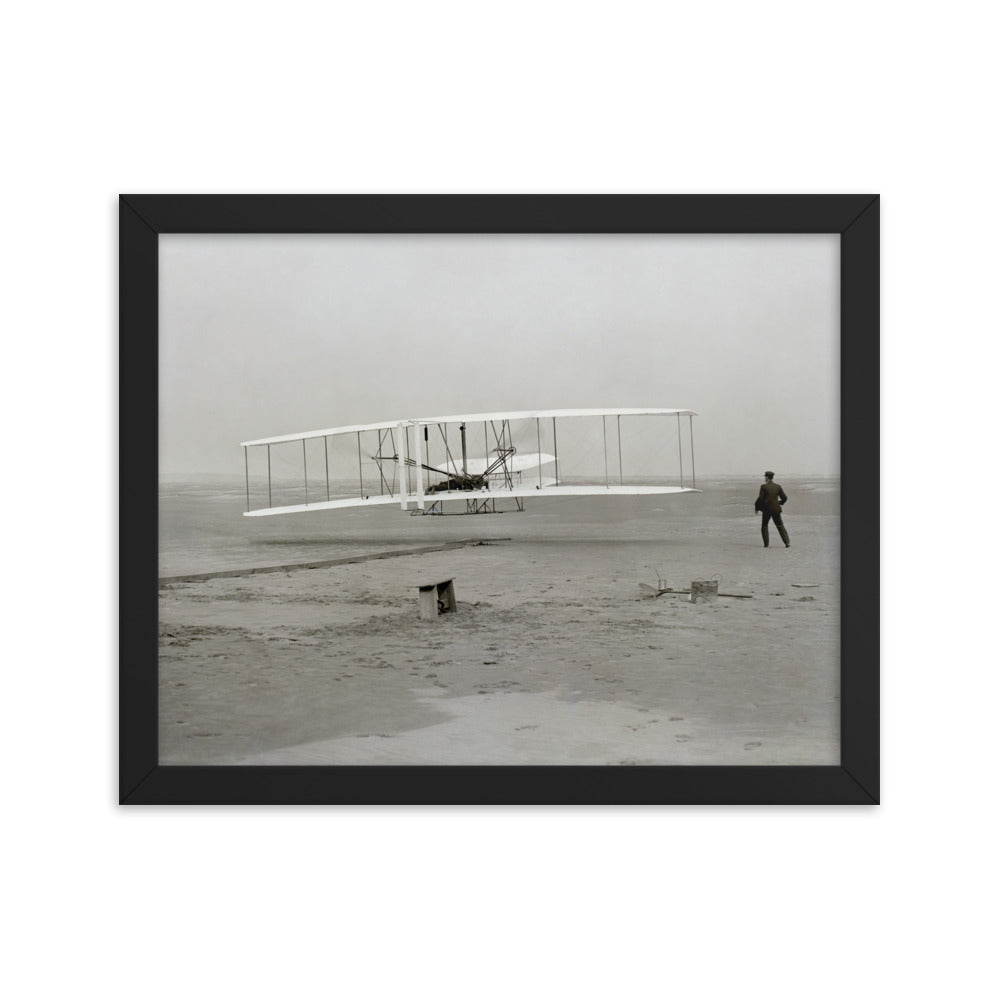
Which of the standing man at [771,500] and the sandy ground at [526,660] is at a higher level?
the standing man at [771,500]

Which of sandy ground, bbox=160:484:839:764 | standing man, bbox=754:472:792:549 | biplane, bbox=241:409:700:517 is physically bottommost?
sandy ground, bbox=160:484:839:764

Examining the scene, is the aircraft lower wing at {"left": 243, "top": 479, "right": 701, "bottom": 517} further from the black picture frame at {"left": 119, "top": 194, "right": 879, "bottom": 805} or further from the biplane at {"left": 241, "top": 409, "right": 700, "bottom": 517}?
the black picture frame at {"left": 119, "top": 194, "right": 879, "bottom": 805}

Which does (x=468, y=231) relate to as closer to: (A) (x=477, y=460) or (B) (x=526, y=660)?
(A) (x=477, y=460)

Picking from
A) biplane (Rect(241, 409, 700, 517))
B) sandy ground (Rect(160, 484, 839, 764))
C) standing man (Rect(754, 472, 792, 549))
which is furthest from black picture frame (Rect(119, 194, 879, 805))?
biplane (Rect(241, 409, 700, 517))

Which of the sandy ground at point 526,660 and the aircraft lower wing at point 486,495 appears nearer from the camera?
the sandy ground at point 526,660

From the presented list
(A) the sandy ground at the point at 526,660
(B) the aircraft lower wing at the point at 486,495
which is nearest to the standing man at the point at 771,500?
(A) the sandy ground at the point at 526,660

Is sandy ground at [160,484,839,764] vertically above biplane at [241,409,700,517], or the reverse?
biplane at [241,409,700,517]

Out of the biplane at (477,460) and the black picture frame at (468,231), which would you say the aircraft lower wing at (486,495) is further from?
the black picture frame at (468,231)

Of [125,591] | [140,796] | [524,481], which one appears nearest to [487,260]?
[524,481]
